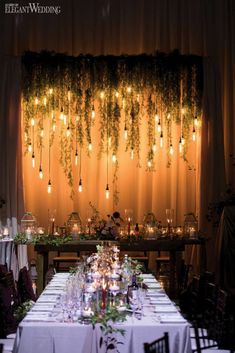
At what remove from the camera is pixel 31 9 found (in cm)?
1213

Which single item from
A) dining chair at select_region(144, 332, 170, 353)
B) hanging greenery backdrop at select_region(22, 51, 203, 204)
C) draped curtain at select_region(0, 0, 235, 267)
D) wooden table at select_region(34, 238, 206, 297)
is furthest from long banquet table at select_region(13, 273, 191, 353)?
A: draped curtain at select_region(0, 0, 235, 267)

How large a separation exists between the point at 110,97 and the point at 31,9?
2.47 m

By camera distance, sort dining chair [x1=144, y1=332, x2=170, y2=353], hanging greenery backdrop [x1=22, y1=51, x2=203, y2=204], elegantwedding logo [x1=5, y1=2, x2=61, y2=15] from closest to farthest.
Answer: dining chair [x1=144, y1=332, x2=170, y2=353], hanging greenery backdrop [x1=22, y1=51, x2=203, y2=204], elegantwedding logo [x1=5, y1=2, x2=61, y2=15]

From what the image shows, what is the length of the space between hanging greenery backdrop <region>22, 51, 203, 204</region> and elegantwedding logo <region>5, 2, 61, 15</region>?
1495 millimetres

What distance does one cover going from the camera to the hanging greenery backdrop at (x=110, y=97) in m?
11.1

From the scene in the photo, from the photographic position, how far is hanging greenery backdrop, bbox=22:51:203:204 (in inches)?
437

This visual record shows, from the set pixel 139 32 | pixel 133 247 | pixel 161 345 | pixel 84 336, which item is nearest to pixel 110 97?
pixel 139 32

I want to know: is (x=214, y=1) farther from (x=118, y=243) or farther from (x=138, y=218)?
(x=118, y=243)

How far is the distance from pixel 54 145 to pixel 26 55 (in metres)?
1.84

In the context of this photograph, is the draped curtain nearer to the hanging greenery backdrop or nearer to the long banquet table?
the hanging greenery backdrop

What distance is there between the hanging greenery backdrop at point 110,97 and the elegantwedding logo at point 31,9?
1.49m

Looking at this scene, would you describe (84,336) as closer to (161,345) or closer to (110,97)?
(161,345)

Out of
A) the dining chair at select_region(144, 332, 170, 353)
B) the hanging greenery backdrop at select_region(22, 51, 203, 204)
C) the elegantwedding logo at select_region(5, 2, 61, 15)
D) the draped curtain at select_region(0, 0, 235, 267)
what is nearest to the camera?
the dining chair at select_region(144, 332, 170, 353)

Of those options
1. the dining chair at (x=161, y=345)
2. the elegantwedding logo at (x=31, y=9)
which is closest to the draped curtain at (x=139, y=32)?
the elegantwedding logo at (x=31, y=9)
